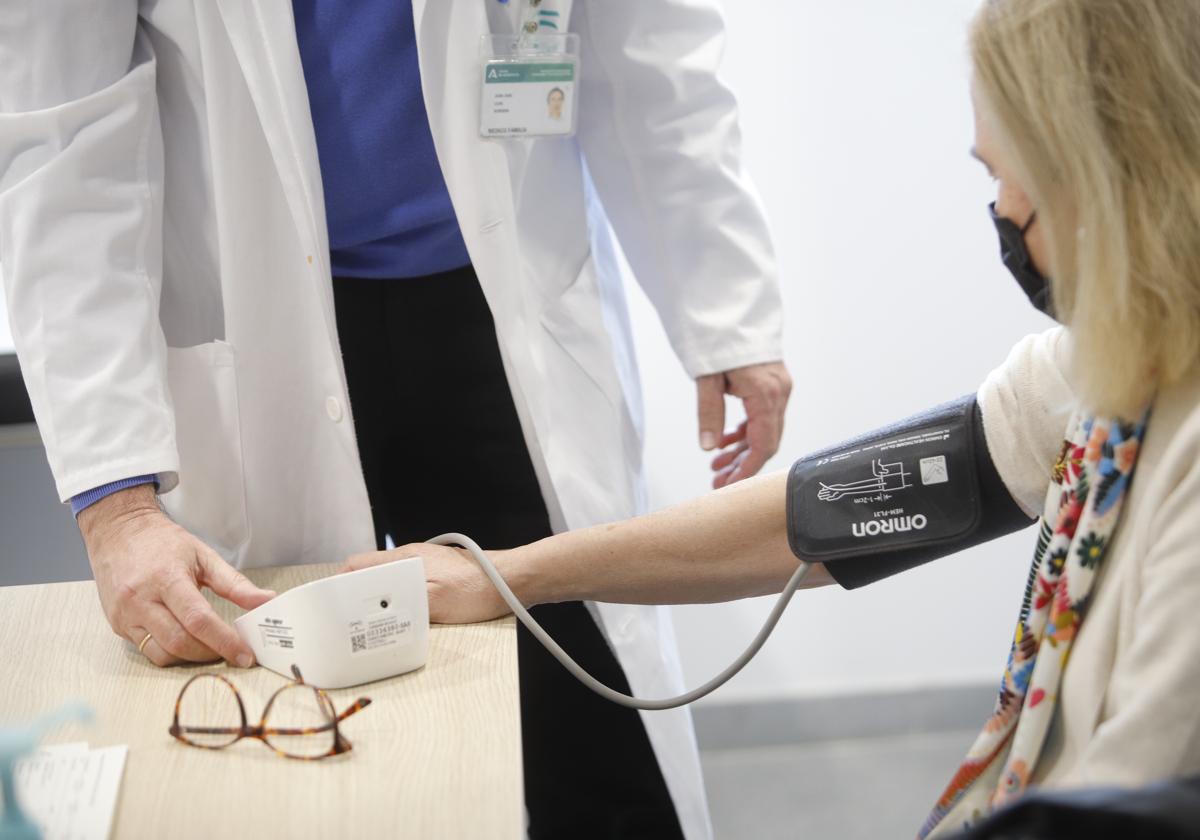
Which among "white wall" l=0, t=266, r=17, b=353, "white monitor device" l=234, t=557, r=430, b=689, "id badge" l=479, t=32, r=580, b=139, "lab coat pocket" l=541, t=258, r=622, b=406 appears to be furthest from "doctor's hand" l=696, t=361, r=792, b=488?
"white wall" l=0, t=266, r=17, b=353

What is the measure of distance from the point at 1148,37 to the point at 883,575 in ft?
1.59

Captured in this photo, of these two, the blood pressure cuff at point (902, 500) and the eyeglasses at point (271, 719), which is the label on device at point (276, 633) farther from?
the blood pressure cuff at point (902, 500)

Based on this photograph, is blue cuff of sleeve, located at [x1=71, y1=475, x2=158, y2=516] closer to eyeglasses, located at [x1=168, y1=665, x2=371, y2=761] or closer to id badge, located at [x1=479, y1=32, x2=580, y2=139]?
eyeglasses, located at [x1=168, y1=665, x2=371, y2=761]

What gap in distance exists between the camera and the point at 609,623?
1.28 m

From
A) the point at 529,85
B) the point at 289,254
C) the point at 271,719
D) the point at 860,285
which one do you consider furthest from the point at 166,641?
the point at 860,285

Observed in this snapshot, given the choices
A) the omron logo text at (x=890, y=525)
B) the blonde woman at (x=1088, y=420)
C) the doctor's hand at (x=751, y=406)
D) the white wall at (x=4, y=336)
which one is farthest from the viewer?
the white wall at (x=4, y=336)

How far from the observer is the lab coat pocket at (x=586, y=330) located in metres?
1.29

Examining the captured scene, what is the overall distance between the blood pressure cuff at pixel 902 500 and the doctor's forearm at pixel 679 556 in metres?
0.05

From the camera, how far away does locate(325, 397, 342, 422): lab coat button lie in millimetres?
1203

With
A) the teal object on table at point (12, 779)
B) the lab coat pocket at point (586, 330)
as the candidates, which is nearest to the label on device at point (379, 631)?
the teal object on table at point (12, 779)

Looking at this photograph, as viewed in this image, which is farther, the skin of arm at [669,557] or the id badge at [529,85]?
the id badge at [529,85]

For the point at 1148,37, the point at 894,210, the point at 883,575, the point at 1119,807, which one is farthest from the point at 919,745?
the point at 1119,807

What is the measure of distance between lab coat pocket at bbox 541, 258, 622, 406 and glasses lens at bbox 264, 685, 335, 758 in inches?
20.8

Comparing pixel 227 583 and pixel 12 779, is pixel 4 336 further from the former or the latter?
pixel 12 779
